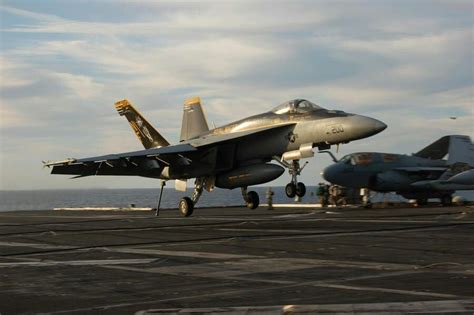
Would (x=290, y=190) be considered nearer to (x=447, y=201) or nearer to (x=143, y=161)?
(x=143, y=161)

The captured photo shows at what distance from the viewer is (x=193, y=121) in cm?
3769

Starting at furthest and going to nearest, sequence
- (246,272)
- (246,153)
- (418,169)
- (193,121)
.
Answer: (418,169) < (193,121) < (246,153) < (246,272)

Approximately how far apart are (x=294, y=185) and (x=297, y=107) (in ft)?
12.0

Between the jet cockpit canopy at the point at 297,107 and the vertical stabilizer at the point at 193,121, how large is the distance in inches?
332

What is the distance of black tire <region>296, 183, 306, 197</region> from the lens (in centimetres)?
2730

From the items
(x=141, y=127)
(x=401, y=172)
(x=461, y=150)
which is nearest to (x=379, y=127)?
(x=141, y=127)

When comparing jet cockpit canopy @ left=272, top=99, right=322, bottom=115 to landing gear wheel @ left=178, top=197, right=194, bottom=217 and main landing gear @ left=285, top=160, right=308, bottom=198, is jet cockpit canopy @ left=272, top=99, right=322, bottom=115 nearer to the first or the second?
main landing gear @ left=285, top=160, right=308, bottom=198

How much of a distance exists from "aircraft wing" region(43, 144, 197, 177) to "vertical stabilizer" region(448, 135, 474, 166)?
25.0m

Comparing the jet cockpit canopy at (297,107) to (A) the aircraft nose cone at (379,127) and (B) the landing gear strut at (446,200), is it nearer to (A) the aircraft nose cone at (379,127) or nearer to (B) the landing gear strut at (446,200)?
(A) the aircraft nose cone at (379,127)

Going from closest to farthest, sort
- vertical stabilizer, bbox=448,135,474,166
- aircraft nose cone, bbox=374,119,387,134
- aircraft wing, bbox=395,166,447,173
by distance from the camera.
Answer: aircraft nose cone, bbox=374,119,387,134
vertical stabilizer, bbox=448,135,474,166
aircraft wing, bbox=395,166,447,173

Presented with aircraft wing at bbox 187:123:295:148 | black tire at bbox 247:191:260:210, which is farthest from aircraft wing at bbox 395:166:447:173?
aircraft wing at bbox 187:123:295:148

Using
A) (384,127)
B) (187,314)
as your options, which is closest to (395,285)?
(187,314)

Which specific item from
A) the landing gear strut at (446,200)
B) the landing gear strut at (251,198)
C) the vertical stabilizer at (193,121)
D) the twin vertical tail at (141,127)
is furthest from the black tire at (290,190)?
the landing gear strut at (446,200)

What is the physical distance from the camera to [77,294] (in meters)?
10.9
